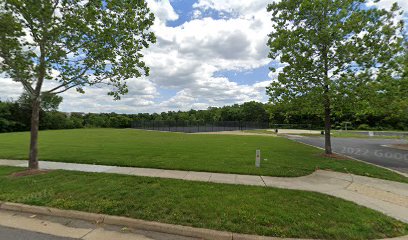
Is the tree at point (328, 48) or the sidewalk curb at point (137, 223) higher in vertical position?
the tree at point (328, 48)

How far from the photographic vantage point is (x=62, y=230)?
391cm

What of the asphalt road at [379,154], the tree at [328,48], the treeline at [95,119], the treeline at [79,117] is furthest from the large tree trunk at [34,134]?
the treeline at [95,119]

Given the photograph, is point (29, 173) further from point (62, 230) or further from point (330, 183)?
point (330, 183)

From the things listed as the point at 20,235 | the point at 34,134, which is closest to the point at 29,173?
the point at 34,134

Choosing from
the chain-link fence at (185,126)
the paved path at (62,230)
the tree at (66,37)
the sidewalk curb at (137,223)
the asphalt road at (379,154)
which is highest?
the tree at (66,37)

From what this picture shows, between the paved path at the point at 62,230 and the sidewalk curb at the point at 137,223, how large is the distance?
0.27 ft

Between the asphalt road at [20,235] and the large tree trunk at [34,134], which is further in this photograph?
the large tree trunk at [34,134]

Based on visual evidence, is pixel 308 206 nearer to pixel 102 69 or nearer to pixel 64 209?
pixel 64 209

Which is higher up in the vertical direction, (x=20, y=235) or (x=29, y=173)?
(x=29, y=173)

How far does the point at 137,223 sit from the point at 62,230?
1312 mm

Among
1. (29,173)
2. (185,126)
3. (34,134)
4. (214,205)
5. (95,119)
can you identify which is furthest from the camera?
(95,119)

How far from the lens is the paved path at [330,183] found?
17.5 feet

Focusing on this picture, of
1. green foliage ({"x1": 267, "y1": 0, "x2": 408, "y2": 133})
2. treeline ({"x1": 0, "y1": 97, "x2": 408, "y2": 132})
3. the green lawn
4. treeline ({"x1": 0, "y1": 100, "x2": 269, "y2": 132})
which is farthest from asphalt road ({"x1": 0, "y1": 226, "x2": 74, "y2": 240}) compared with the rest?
treeline ({"x1": 0, "y1": 97, "x2": 408, "y2": 132})

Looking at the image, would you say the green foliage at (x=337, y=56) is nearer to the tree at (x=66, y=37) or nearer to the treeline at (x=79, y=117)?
the tree at (x=66, y=37)
